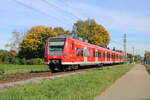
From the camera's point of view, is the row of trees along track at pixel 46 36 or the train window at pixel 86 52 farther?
the row of trees along track at pixel 46 36

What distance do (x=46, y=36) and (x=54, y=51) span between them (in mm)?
39313

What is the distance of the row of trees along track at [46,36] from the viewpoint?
62.2 metres

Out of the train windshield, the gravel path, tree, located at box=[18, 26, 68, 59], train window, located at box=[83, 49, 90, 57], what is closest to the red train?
the train windshield

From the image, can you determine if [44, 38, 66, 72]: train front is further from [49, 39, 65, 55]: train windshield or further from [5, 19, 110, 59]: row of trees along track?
[5, 19, 110, 59]: row of trees along track

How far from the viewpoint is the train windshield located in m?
23.0

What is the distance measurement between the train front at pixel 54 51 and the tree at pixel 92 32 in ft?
158

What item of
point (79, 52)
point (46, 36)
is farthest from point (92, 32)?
point (79, 52)

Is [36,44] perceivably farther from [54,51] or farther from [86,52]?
[54,51]

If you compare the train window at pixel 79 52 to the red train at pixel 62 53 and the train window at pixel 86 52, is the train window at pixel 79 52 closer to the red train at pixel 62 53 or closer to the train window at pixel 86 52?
the red train at pixel 62 53

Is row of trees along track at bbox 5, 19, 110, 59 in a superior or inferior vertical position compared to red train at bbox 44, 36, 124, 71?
superior

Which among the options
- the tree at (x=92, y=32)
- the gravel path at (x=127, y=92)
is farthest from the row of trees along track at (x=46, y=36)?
the gravel path at (x=127, y=92)

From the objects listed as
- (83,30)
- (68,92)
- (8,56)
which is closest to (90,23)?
(83,30)

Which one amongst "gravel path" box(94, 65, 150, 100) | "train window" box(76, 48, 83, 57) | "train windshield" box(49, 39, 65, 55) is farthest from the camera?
"train window" box(76, 48, 83, 57)

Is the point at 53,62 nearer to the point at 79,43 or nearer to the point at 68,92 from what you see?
the point at 79,43
